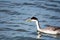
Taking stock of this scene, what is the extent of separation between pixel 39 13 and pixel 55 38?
17.1ft

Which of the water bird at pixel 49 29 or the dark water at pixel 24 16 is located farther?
the water bird at pixel 49 29

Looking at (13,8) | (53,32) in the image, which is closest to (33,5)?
(13,8)

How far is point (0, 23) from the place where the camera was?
78.8 ft

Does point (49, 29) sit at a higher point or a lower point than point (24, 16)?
lower

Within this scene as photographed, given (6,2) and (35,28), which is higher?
(6,2)

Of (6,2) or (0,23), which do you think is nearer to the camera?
(0,23)

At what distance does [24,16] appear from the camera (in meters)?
25.4

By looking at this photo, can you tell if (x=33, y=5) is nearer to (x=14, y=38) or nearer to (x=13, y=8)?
(x=13, y=8)

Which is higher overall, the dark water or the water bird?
the dark water

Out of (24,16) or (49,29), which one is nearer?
(49,29)

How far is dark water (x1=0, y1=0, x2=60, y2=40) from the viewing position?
21.8 metres

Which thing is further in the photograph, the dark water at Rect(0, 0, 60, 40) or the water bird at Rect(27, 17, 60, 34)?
the water bird at Rect(27, 17, 60, 34)

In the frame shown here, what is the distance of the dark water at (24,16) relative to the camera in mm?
21766

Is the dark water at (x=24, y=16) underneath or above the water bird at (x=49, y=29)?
above
